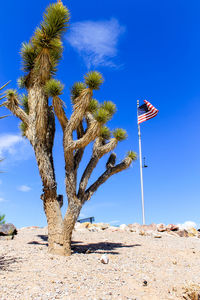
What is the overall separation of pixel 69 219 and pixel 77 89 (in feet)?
14.3

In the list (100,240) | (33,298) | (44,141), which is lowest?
(33,298)

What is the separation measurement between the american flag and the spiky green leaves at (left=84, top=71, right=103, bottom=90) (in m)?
8.50

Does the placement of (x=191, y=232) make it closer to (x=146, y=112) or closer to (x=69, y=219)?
(x=146, y=112)

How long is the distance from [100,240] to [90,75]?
670 centimetres

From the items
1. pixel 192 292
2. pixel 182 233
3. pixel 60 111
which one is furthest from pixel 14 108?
pixel 182 233

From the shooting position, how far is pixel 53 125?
32.3ft

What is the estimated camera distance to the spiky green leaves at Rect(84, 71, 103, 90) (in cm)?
908

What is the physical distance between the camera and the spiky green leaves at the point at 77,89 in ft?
32.8

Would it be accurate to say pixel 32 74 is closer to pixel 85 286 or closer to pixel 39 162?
pixel 39 162

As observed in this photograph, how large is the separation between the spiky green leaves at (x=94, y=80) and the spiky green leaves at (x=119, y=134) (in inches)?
61.4

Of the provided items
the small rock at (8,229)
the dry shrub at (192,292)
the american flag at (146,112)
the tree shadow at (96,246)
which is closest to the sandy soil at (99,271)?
the tree shadow at (96,246)

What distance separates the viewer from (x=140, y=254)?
31.5 ft

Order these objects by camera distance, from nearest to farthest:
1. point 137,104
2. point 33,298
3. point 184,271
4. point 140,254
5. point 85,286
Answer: point 33,298
point 85,286
point 184,271
point 140,254
point 137,104

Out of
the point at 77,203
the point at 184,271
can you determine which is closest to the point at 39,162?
the point at 77,203
